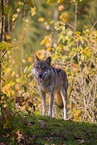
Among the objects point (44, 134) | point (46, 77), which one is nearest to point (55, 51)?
point (46, 77)

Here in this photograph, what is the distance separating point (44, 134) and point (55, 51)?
5.04 metres

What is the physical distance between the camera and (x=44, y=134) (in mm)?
4832

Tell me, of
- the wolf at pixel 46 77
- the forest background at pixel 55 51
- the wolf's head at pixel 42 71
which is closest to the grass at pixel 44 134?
the forest background at pixel 55 51

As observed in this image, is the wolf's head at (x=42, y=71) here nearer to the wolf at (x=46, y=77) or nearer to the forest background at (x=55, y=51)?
the wolf at (x=46, y=77)

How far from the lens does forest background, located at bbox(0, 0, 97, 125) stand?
870 centimetres

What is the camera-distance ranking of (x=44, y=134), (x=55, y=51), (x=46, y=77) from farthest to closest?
(x=55, y=51), (x=46, y=77), (x=44, y=134)

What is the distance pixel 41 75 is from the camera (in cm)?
692

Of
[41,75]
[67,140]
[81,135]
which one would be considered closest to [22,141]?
[67,140]

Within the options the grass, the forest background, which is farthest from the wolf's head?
the grass

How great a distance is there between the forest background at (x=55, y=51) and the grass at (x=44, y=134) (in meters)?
0.35

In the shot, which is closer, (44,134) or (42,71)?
(44,134)

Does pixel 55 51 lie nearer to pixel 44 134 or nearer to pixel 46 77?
pixel 46 77

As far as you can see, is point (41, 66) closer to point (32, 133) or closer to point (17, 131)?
point (32, 133)

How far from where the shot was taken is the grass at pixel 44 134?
400cm
